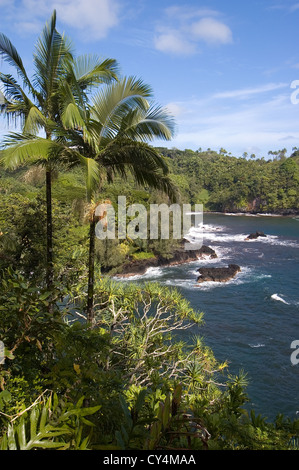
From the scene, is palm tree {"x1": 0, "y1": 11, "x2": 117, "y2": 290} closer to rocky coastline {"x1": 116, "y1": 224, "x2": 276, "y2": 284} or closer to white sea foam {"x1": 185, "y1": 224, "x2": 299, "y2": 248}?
rocky coastline {"x1": 116, "y1": 224, "x2": 276, "y2": 284}

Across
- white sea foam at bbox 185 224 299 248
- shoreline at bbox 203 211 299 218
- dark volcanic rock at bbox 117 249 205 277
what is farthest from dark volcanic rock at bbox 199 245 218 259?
shoreline at bbox 203 211 299 218

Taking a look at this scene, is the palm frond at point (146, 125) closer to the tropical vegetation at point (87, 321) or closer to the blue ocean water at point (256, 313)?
the tropical vegetation at point (87, 321)

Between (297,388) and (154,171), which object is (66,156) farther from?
(297,388)

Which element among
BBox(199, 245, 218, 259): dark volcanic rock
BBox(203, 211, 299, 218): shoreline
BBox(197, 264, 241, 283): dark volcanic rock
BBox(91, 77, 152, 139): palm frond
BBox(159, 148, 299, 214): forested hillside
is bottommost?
BBox(197, 264, 241, 283): dark volcanic rock

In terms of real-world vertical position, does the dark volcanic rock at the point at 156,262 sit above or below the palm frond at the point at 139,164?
below

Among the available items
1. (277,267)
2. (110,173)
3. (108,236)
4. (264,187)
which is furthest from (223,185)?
(110,173)

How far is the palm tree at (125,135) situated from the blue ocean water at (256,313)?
9.05 metres

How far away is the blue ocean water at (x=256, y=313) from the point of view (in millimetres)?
12852

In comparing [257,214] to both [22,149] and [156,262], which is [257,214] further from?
[22,149]

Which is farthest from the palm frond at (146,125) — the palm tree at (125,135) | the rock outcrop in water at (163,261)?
the rock outcrop in water at (163,261)

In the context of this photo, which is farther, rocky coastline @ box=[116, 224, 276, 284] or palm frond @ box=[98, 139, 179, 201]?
rocky coastline @ box=[116, 224, 276, 284]

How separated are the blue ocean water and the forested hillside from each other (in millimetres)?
29675

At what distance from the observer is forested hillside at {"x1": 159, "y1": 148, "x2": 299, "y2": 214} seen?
223 ft

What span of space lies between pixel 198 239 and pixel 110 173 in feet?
117
